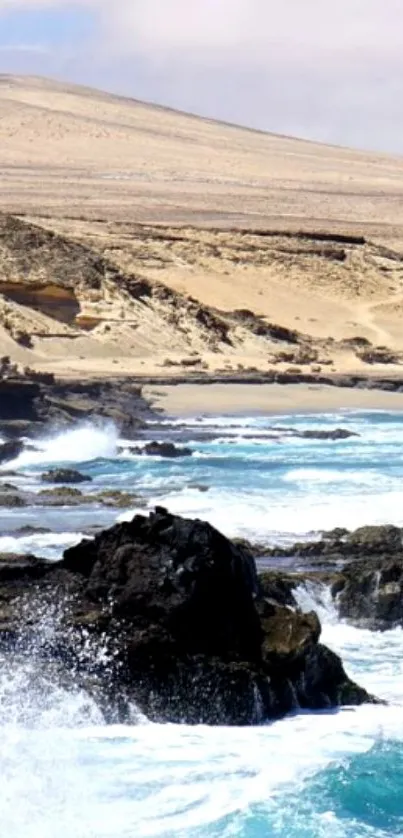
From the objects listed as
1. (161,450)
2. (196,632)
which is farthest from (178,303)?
(196,632)

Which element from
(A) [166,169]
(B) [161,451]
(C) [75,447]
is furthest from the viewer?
(A) [166,169]

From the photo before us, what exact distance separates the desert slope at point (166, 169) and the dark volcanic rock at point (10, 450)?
4647 centimetres

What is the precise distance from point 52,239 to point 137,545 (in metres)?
41.7

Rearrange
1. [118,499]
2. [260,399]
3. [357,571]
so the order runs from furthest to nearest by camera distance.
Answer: [260,399]
[118,499]
[357,571]

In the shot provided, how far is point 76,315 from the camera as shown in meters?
50.4

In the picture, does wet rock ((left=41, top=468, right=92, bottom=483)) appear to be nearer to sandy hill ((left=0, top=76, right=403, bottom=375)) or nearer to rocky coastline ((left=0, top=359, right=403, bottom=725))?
rocky coastline ((left=0, top=359, right=403, bottom=725))

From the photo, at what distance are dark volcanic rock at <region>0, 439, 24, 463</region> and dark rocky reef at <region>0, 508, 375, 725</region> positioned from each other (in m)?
17.3

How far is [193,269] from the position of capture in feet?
211

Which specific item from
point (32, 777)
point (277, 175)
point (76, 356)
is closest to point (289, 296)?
point (76, 356)

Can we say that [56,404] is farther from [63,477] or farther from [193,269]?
[193,269]

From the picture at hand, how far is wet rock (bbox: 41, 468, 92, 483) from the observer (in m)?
29.3

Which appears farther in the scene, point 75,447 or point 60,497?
point 75,447

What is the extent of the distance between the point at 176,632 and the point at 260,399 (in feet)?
102

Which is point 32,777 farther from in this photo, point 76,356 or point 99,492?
point 76,356
